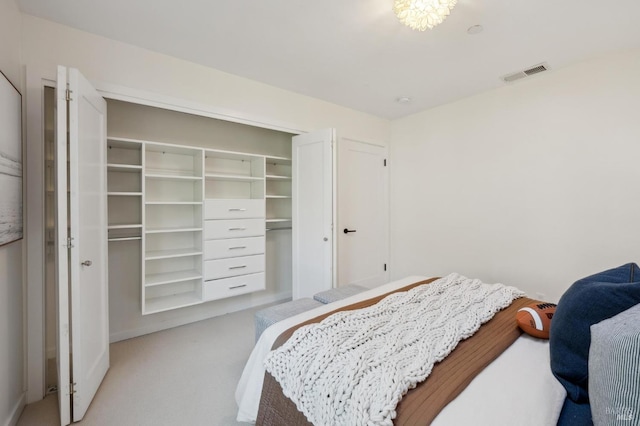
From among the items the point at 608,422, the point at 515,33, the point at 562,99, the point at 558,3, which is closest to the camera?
the point at 608,422

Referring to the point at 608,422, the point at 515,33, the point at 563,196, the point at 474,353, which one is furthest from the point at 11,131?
the point at 563,196

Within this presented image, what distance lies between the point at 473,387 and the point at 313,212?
2312 mm

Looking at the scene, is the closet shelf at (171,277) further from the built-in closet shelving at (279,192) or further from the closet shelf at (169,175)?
the built-in closet shelving at (279,192)

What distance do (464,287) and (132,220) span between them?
297cm

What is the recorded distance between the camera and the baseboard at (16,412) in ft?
5.14

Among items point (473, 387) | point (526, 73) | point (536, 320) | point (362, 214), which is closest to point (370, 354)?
point (473, 387)

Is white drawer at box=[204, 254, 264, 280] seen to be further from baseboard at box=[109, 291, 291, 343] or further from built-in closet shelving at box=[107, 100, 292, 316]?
baseboard at box=[109, 291, 291, 343]

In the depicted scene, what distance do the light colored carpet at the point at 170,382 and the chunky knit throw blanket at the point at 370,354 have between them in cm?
90

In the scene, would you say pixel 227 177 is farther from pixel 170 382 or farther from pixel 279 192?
pixel 170 382

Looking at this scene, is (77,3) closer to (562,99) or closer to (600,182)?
(562,99)

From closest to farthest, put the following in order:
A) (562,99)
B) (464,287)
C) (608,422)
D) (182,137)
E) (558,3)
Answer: (608,422), (558,3), (464,287), (562,99), (182,137)

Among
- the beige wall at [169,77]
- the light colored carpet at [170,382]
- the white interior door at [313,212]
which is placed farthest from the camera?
the white interior door at [313,212]

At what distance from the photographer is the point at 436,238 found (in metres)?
3.64


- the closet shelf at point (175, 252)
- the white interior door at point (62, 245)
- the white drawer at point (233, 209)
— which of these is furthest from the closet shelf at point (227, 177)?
the white interior door at point (62, 245)
